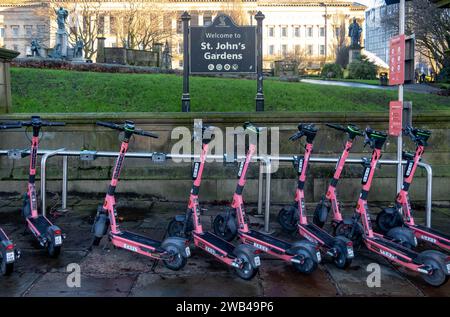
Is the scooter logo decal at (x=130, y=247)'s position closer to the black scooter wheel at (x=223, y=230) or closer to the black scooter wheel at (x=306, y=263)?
the black scooter wheel at (x=223, y=230)

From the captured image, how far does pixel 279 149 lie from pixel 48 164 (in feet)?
13.6

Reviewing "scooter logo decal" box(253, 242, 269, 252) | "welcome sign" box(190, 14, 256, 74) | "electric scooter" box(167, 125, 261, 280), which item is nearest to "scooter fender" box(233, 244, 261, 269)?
"electric scooter" box(167, 125, 261, 280)

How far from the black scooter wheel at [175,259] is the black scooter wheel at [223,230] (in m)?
1.16

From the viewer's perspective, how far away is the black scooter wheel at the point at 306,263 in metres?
5.00

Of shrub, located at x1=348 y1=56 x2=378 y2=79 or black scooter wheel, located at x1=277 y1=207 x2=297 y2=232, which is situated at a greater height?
shrub, located at x1=348 y1=56 x2=378 y2=79

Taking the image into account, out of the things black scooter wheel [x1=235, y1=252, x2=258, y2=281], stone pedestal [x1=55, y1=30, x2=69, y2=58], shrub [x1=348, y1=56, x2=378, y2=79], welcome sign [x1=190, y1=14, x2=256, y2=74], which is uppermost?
stone pedestal [x1=55, y1=30, x2=69, y2=58]

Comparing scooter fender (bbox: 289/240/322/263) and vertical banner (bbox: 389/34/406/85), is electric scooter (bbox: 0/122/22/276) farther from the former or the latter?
vertical banner (bbox: 389/34/406/85)

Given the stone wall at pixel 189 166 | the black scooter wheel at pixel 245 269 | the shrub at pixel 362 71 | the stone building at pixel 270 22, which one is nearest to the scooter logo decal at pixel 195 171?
the black scooter wheel at pixel 245 269

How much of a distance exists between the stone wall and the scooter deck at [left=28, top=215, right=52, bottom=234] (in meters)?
2.72

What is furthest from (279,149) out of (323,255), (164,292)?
(164,292)

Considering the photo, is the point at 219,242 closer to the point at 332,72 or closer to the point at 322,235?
the point at 322,235

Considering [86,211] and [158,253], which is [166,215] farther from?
[158,253]

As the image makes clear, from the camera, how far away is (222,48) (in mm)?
10266

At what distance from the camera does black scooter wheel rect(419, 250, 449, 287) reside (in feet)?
15.4
